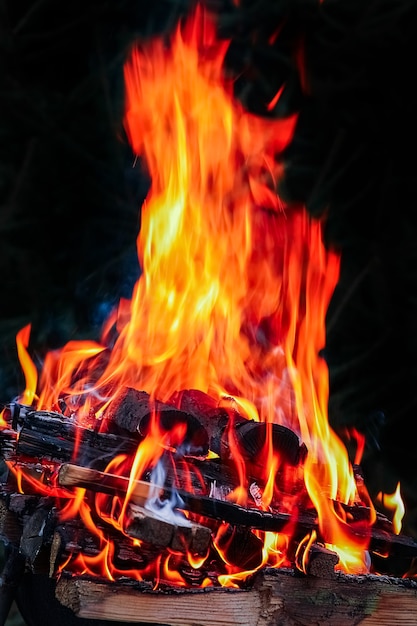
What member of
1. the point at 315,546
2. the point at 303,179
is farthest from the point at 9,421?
the point at 303,179

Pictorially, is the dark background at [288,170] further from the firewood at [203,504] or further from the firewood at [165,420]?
the firewood at [203,504]

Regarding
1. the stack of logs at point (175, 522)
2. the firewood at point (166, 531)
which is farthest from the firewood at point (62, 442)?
the firewood at point (166, 531)

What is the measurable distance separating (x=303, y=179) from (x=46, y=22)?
1.53m

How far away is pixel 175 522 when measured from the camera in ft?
5.31

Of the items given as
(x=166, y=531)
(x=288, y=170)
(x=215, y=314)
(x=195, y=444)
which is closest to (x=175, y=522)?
(x=166, y=531)

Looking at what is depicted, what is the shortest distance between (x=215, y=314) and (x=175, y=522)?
1187 mm

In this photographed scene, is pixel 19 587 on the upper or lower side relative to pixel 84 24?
lower

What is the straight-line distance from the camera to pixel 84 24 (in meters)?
3.71

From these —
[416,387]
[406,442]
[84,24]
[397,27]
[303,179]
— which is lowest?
[406,442]

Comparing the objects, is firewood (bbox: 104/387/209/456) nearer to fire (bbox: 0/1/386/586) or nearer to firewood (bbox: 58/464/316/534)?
fire (bbox: 0/1/386/586)

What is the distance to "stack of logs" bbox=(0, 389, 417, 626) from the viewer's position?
1.62m

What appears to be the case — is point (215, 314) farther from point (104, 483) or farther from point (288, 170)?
point (288, 170)

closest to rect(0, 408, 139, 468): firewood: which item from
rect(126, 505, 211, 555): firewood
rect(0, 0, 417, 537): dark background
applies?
rect(126, 505, 211, 555): firewood

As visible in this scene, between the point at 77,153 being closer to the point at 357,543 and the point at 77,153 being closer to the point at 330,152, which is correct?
the point at 330,152
